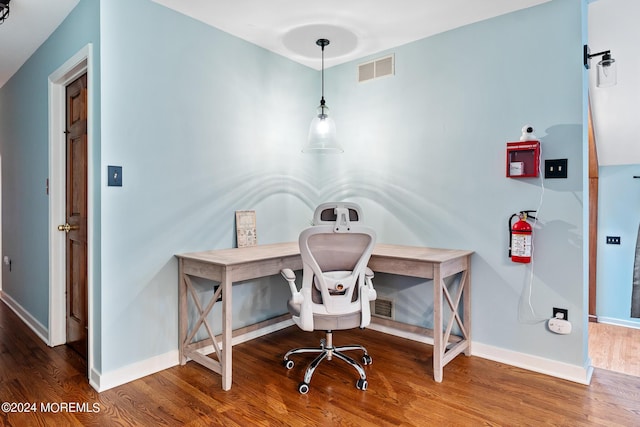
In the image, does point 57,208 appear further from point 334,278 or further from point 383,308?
point 383,308

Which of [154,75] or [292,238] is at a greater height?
[154,75]

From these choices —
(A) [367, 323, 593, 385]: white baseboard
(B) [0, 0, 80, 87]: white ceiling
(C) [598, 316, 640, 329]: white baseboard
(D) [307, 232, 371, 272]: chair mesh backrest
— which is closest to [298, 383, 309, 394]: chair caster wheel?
(D) [307, 232, 371, 272]: chair mesh backrest

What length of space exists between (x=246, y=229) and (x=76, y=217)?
129cm

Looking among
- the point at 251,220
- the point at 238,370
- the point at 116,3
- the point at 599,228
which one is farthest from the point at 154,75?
the point at 599,228

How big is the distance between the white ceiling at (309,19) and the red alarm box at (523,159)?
38.3 inches

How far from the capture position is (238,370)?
263 centimetres

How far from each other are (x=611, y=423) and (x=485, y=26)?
2652mm

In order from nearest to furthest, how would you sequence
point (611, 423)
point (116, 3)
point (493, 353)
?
point (611, 423) → point (116, 3) → point (493, 353)

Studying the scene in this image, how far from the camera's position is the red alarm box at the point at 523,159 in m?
2.57

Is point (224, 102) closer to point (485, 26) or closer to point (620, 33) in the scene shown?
point (485, 26)

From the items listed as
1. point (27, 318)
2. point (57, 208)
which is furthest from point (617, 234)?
point (27, 318)

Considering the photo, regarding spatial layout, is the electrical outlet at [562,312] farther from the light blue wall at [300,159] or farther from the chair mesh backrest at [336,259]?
the chair mesh backrest at [336,259]

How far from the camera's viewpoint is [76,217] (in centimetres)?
291

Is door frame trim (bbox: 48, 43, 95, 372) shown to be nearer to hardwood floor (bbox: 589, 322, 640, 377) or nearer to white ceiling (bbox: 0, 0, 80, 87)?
white ceiling (bbox: 0, 0, 80, 87)
